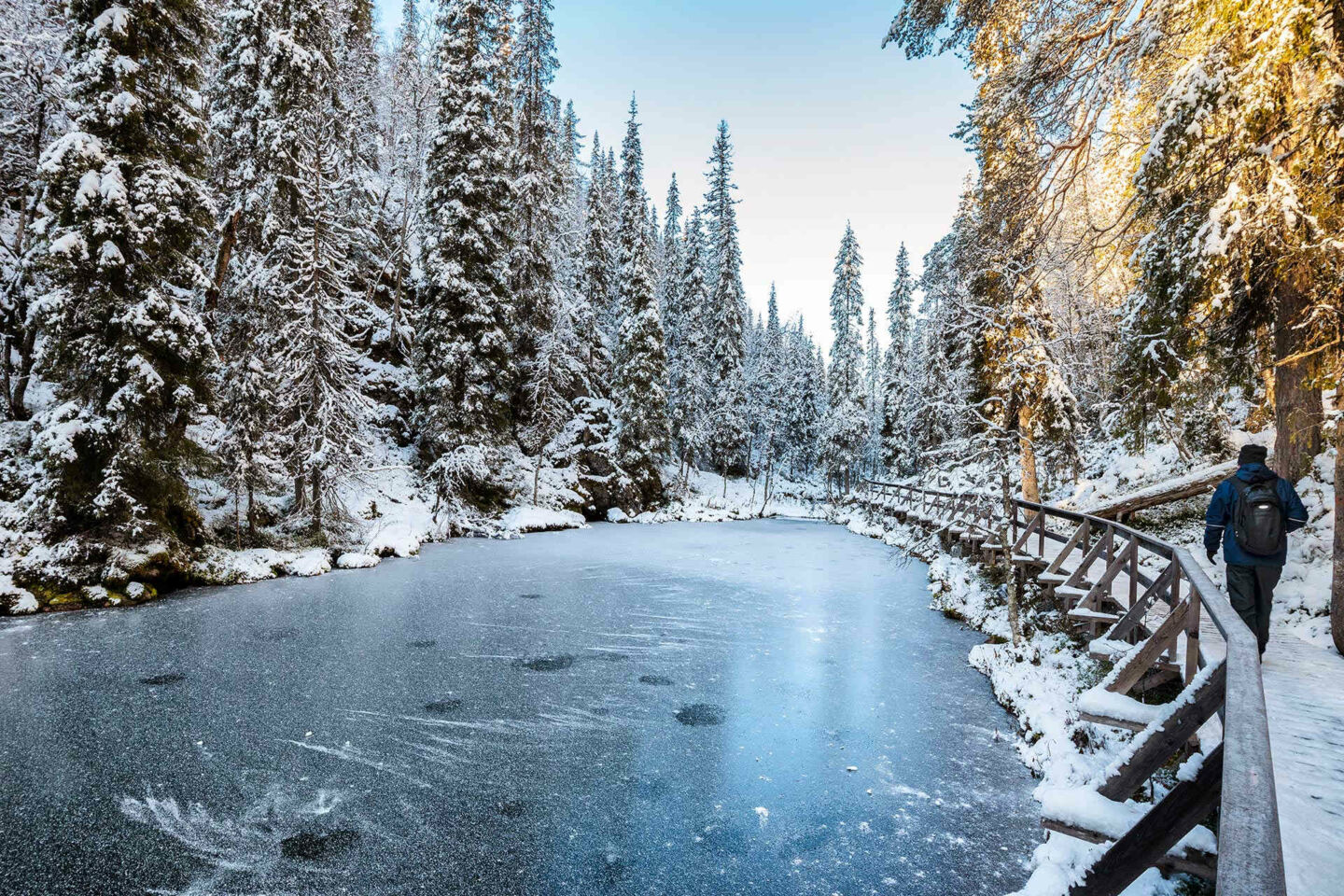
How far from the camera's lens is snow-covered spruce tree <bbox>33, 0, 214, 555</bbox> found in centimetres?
1185

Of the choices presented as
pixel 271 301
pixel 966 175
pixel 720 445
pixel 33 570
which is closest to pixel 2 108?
pixel 271 301

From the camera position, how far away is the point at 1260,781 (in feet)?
5.23

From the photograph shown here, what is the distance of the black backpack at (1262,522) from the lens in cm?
571

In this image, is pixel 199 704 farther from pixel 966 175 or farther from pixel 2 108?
pixel 966 175

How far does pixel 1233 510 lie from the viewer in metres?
6.03

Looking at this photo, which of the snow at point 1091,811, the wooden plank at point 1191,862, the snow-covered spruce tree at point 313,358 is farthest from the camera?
the snow-covered spruce tree at point 313,358

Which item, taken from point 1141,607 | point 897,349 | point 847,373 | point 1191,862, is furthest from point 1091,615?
point 897,349

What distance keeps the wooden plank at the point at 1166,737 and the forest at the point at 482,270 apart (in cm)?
456

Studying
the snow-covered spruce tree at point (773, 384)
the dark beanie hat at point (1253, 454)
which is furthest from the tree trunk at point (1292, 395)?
the snow-covered spruce tree at point (773, 384)

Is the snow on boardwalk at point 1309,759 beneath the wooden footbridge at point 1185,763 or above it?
beneath

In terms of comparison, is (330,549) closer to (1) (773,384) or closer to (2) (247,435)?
(2) (247,435)

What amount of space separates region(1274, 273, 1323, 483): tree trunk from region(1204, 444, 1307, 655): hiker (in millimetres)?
1773

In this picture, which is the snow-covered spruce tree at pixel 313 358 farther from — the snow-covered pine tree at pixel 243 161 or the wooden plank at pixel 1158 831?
the wooden plank at pixel 1158 831

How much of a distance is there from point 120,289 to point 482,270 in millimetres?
12326
